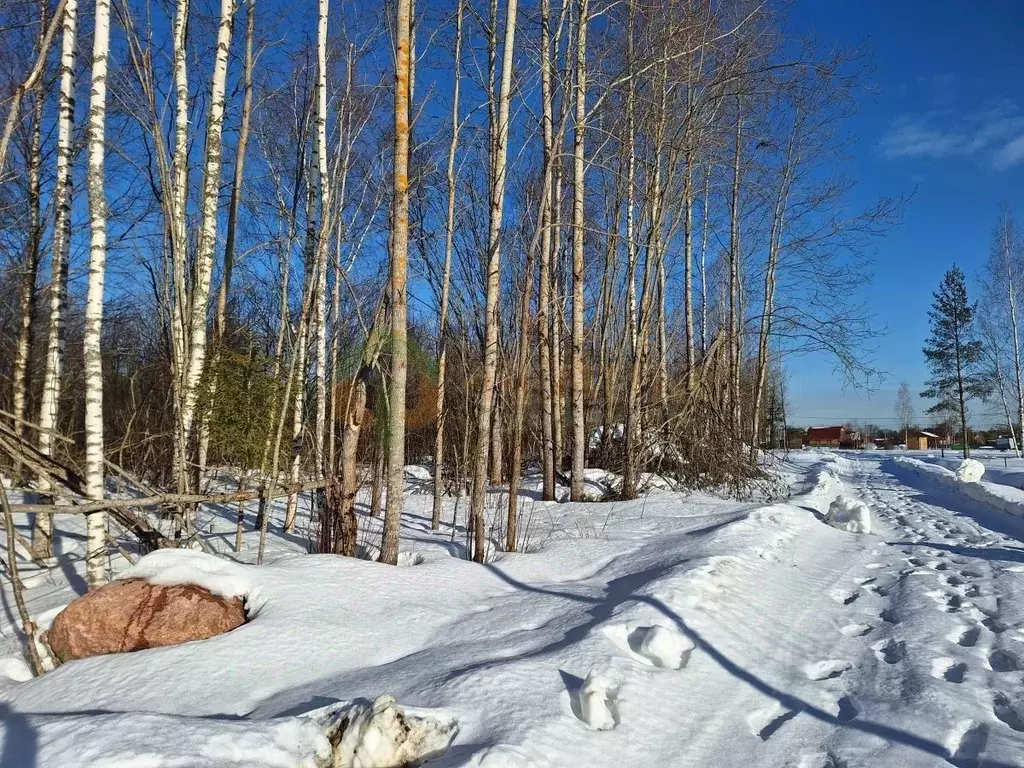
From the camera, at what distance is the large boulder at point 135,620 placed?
3.87 metres

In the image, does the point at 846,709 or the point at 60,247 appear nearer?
the point at 846,709

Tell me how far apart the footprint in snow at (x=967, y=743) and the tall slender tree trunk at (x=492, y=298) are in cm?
374

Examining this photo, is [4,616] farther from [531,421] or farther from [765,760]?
[531,421]

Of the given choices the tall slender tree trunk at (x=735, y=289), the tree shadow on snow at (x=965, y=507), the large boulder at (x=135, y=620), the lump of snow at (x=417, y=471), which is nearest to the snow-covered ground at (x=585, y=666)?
the large boulder at (x=135, y=620)

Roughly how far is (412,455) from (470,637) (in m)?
15.1

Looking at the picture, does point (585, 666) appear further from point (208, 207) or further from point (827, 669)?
point (208, 207)

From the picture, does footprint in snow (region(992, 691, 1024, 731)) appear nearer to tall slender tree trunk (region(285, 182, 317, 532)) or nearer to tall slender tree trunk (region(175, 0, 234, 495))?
tall slender tree trunk (region(285, 182, 317, 532))

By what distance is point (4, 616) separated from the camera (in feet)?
15.6

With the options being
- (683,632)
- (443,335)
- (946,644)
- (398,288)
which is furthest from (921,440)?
(398,288)

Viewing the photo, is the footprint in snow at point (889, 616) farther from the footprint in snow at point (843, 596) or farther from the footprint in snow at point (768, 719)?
the footprint in snow at point (768, 719)

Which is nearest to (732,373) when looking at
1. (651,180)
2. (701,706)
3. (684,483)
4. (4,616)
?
(684,483)

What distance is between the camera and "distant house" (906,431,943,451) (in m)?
50.9

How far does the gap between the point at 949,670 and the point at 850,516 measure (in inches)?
214

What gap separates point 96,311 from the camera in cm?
454
